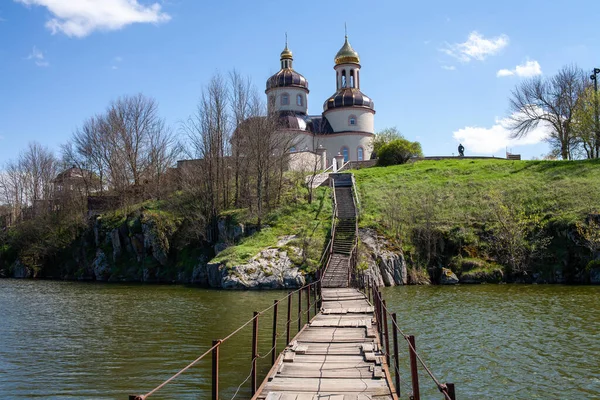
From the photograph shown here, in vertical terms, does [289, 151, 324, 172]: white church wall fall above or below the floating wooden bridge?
above

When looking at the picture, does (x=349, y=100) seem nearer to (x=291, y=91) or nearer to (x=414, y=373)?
(x=291, y=91)

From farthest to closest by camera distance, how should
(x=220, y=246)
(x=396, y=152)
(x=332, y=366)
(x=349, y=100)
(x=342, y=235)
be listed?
1. (x=349, y=100)
2. (x=396, y=152)
3. (x=220, y=246)
4. (x=342, y=235)
5. (x=332, y=366)

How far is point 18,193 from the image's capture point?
7100cm

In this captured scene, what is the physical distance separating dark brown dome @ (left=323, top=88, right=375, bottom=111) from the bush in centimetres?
1083

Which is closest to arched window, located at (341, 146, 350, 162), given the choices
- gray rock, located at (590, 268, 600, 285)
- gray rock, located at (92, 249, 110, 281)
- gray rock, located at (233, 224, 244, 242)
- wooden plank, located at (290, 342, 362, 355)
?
gray rock, located at (233, 224, 244, 242)

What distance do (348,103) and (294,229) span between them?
33175 millimetres

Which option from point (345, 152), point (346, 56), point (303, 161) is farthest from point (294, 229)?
point (346, 56)

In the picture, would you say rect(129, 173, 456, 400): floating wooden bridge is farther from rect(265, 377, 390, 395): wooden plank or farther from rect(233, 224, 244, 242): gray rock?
rect(233, 224, 244, 242): gray rock

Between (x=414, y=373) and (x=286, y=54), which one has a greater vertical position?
(x=286, y=54)

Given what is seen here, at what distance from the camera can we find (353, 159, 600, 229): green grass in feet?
120

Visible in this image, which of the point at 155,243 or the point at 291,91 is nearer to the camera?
the point at 155,243

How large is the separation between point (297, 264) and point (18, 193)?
54.8m

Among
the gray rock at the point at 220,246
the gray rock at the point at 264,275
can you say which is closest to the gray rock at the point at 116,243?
the gray rock at the point at 220,246

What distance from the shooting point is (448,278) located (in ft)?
106
